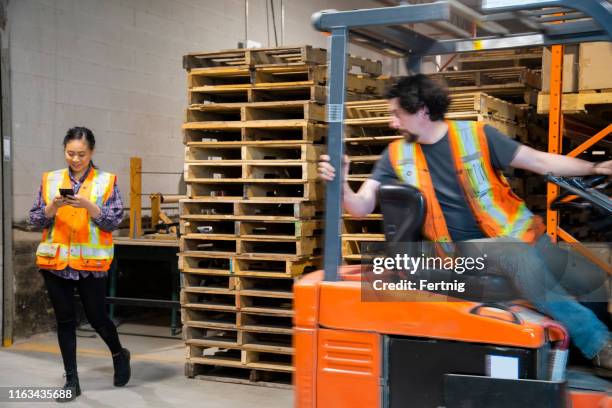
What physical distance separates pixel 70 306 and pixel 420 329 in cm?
357

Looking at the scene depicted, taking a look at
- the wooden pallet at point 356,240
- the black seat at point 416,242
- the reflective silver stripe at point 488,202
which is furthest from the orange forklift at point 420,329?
the wooden pallet at point 356,240

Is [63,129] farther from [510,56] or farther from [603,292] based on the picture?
[603,292]

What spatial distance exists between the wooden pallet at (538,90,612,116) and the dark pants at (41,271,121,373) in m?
→ 3.63

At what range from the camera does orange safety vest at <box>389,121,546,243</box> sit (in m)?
3.57

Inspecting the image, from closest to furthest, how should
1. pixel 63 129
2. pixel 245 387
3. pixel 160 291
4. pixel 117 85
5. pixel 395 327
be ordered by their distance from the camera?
pixel 395 327
pixel 245 387
pixel 63 129
pixel 117 85
pixel 160 291

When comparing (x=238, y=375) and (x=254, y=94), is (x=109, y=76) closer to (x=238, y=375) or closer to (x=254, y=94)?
(x=254, y=94)

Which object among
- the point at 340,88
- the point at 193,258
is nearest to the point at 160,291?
the point at 193,258

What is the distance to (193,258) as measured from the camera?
283 inches

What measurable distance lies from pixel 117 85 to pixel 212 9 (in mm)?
2076

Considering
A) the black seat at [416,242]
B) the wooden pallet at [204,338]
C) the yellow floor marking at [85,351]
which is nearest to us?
the black seat at [416,242]

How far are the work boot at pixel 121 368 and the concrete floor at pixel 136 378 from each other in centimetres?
7

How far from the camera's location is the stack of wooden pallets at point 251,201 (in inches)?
264

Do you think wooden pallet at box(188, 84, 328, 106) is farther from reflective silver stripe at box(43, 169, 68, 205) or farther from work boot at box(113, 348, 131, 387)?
work boot at box(113, 348, 131, 387)
